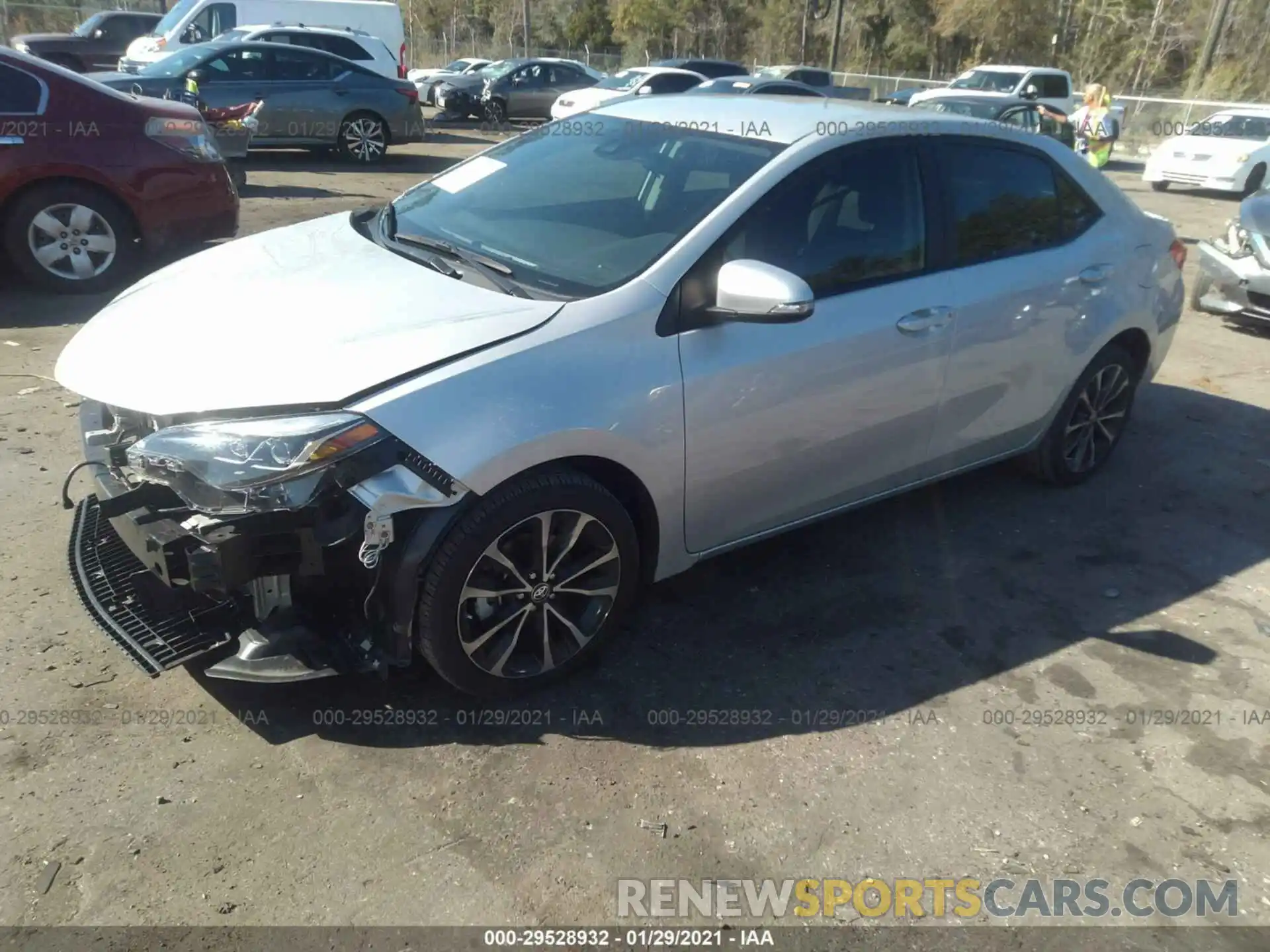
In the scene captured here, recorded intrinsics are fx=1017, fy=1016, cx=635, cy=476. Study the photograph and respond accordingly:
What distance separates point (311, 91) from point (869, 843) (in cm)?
1440

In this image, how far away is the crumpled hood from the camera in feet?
9.09

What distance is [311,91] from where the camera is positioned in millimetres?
14516

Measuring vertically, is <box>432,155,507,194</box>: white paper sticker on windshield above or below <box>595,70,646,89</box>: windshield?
above

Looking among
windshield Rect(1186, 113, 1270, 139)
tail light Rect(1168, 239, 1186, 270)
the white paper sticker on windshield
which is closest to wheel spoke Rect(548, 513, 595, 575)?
the white paper sticker on windshield

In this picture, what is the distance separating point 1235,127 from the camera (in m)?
18.0

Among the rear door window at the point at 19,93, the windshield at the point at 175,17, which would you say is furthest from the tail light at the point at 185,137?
Answer: the windshield at the point at 175,17

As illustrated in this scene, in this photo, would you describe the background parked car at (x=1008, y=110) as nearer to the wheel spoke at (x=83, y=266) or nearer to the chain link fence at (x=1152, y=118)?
the chain link fence at (x=1152, y=118)

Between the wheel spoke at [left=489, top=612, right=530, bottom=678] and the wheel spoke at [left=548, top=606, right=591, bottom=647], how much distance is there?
9 centimetres

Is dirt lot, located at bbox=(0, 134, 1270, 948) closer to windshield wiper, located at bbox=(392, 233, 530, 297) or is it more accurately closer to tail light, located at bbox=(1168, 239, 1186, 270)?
windshield wiper, located at bbox=(392, 233, 530, 297)

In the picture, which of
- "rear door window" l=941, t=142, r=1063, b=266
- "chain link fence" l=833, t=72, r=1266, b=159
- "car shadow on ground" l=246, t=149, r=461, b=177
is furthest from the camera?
"chain link fence" l=833, t=72, r=1266, b=159

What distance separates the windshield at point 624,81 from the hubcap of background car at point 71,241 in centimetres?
1560

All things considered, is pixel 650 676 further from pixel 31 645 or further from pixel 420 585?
pixel 31 645

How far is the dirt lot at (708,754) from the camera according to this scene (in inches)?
102

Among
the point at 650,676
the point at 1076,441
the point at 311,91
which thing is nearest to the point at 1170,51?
the point at 311,91
